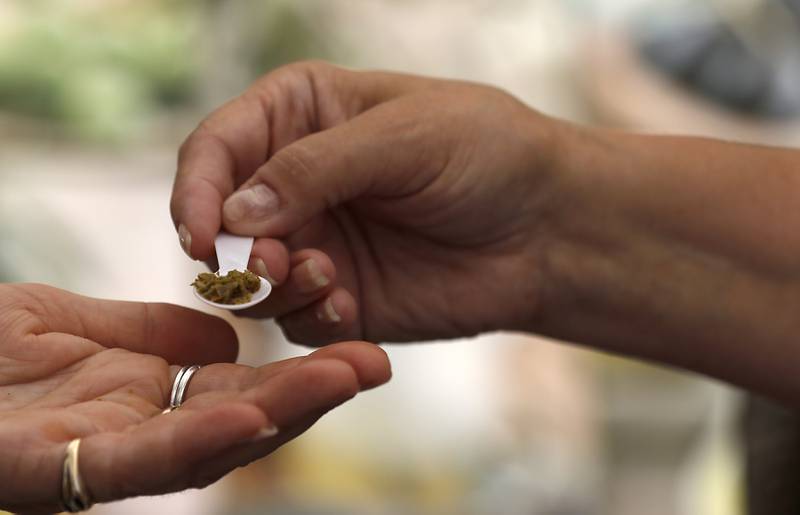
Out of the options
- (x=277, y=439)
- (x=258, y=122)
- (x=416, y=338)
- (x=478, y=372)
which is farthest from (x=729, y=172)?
(x=478, y=372)

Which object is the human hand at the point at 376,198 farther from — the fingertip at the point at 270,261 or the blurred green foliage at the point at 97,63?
the blurred green foliage at the point at 97,63

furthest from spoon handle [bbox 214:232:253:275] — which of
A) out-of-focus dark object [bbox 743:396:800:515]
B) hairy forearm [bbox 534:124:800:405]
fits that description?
out-of-focus dark object [bbox 743:396:800:515]

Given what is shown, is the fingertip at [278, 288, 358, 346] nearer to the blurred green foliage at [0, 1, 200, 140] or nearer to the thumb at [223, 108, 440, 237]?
the thumb at [223, 108, 440, 237]

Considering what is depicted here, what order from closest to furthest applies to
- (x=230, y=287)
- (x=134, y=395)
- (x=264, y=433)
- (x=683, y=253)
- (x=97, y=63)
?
(x=264, y=433) → (x=134, y=395) → (x=230, y=287) → (x=683, y=253) → (x=97, y=63)

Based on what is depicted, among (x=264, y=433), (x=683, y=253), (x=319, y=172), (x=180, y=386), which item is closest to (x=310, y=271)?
(x=319, y=172)

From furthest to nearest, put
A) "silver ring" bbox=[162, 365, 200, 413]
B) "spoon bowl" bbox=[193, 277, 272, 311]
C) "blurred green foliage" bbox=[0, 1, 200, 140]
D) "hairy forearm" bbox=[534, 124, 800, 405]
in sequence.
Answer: "blurred green foliage" bbox=[0, 1, 200, 140], "hairy forearm" bbox=[534, 124, 800, 405], "spoon bowl" bbox=[193, 277, 272, 311], "silver ring" bbox=[162, 365, 200, 413]

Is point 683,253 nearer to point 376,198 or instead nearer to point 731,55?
point 376,198

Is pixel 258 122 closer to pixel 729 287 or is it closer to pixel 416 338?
pixel 416 338
